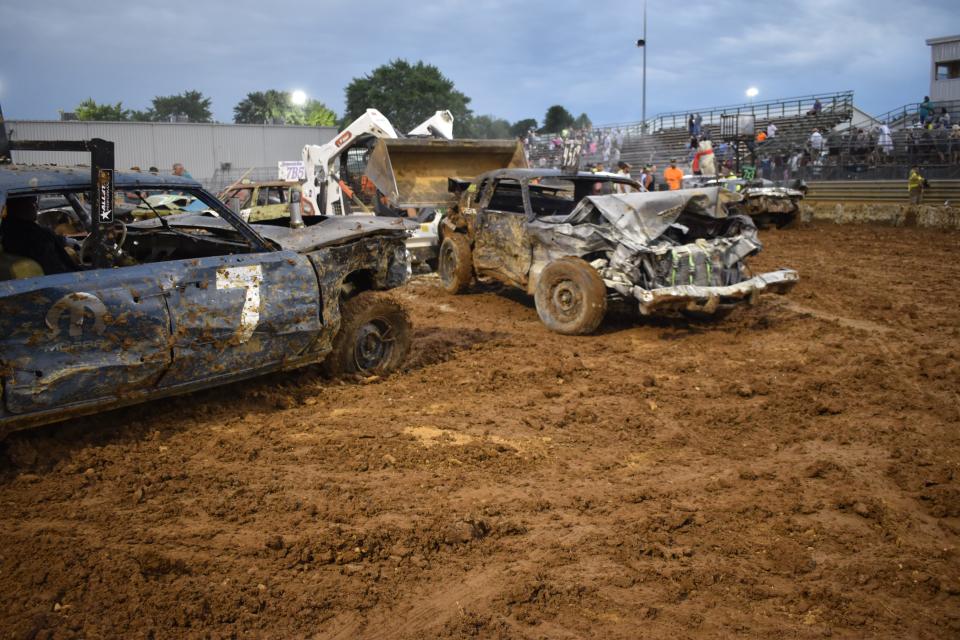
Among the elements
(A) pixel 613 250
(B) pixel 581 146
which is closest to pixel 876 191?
(B) pixel 581 146

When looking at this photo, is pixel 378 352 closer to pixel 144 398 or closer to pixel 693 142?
pixel 144 398

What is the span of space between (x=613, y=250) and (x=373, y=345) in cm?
Answer: 306

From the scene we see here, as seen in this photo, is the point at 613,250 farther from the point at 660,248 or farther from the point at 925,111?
the point at 925,111

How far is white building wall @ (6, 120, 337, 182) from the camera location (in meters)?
34.7

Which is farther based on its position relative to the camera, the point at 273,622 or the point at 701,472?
the point at 701,472

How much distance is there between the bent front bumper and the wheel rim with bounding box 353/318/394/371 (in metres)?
2.64

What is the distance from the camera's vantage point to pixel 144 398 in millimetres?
4816

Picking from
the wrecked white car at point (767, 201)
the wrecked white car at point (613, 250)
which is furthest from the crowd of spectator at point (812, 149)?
the wrecked white car at point (613, 250)

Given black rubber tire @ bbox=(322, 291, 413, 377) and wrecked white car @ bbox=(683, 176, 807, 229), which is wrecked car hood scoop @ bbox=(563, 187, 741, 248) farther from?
wrecked white car @ bbox=(683, 176, 807, 229)

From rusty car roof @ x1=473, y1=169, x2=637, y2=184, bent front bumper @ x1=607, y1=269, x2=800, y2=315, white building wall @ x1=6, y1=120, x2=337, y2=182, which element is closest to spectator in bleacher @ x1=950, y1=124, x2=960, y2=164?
rusty car roof @ x1=473, y1=169, x2=637, y2=184

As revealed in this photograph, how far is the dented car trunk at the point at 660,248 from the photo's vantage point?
798 centimetres

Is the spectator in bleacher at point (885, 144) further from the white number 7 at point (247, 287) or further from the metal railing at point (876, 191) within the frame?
the white number 7 at point (247, 287)

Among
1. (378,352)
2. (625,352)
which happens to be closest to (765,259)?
(625,352)

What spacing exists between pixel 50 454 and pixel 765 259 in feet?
39.4
